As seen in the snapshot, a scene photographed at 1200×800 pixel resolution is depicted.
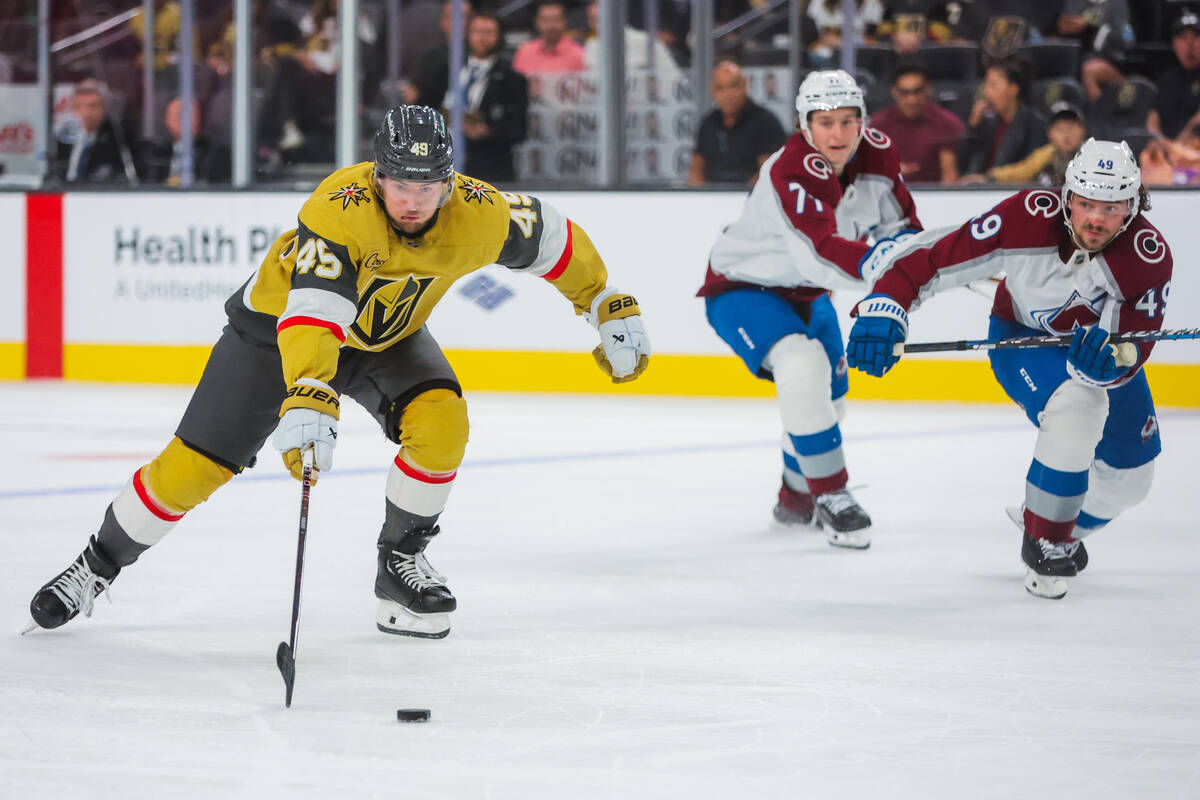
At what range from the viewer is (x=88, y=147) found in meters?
9.17

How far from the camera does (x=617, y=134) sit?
8.43 metres

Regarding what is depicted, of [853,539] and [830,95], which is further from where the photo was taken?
[830,95]

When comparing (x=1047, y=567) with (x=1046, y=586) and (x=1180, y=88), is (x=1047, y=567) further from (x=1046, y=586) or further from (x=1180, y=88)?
(x=1180, y=88)

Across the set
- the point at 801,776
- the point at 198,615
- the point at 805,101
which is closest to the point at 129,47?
the point at 805,101

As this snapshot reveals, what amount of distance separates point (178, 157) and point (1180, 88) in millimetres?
5056

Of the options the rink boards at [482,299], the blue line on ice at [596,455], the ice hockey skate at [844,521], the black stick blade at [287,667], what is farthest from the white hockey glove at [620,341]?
the rink boards at [482,299]

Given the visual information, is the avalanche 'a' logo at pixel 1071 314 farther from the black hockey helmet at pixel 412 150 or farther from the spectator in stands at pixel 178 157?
the spectator in stands at pixel 178 157

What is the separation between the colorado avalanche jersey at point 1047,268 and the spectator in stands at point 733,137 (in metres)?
4.36

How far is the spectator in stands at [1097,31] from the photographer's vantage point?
7.98 m

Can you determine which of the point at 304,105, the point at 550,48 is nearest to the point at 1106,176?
the point at 550,48

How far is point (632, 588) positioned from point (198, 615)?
3.13 ft

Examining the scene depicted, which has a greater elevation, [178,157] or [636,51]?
[636,51]

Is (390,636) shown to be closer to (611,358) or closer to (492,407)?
(611,358)

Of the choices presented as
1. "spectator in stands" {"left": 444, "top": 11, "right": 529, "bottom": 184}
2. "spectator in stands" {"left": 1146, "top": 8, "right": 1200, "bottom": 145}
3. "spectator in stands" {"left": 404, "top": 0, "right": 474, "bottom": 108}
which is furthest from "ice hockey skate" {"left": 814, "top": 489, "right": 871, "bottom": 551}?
"spectator in stands" {"left": 404, "top": 0, "right": 474, "bottom": 108}
